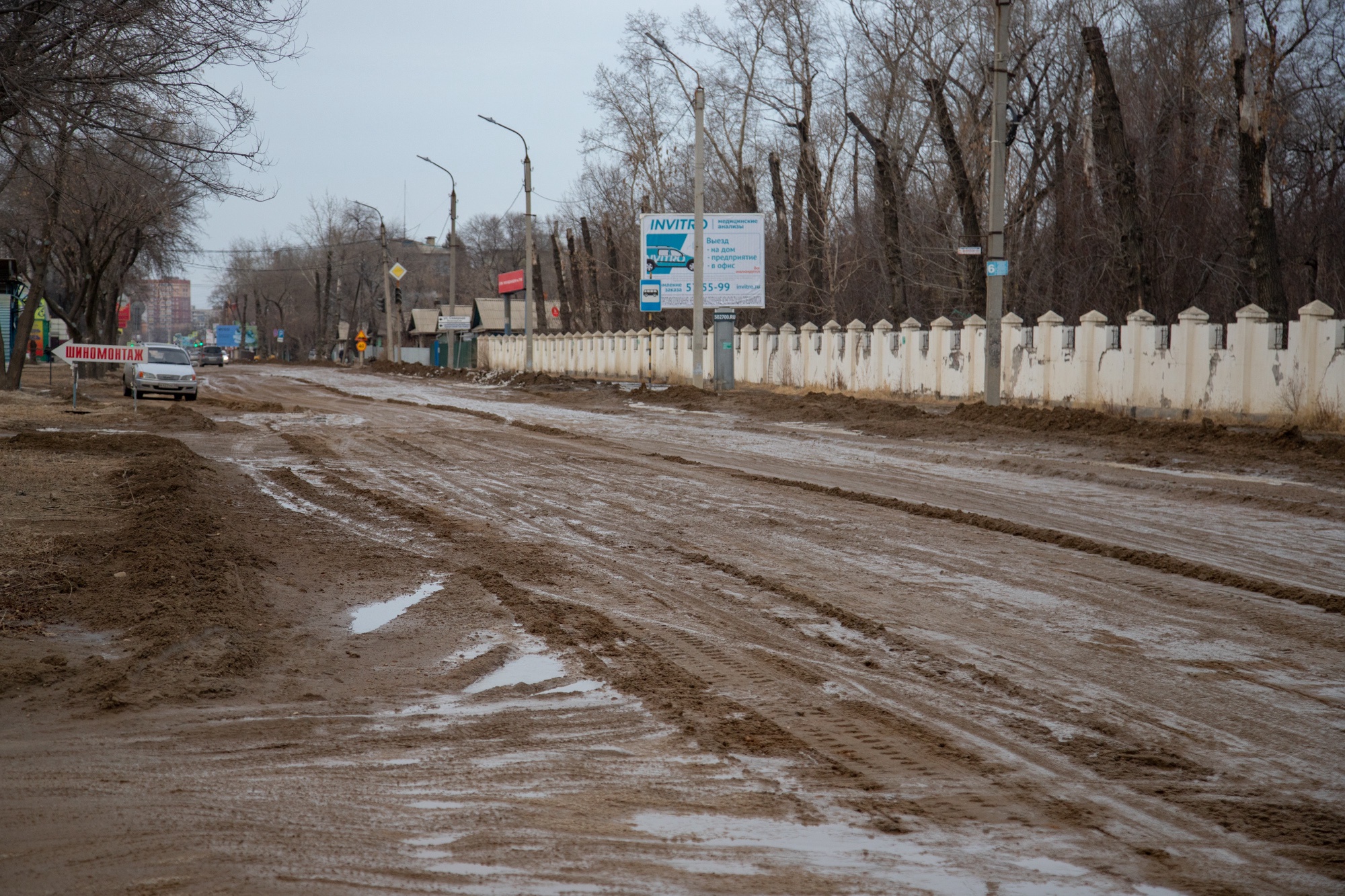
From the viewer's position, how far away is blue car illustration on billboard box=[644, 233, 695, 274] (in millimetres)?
42906

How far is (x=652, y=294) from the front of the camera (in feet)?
141

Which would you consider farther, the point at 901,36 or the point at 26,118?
the point at 901,36

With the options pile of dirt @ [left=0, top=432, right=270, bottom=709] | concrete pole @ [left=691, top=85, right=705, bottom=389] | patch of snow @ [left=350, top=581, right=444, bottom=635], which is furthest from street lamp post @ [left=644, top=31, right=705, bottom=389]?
patch of snow @ [left=350, top=581, right=444, bottom=635]

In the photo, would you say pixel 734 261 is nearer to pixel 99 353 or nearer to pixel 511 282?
pixel 99 353

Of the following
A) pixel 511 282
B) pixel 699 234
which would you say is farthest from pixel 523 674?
pixel 511 282

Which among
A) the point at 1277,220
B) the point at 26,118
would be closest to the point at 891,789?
the point at 26,118

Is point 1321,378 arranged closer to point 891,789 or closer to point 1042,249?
point 891,789

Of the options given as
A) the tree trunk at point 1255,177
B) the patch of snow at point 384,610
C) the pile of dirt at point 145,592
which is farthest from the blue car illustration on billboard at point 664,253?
the patch of snow at point 384,610

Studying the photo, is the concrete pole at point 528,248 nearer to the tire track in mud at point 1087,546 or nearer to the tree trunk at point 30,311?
the tree trunk at point 30,311

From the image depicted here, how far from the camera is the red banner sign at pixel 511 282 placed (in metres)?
72.9

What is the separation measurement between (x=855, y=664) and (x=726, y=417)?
2042 centimetres

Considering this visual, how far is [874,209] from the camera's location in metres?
49.9

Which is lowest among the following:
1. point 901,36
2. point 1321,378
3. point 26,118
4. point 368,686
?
point 368,686

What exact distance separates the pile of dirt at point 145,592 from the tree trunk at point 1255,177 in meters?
20.8
